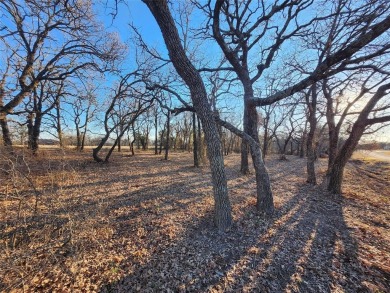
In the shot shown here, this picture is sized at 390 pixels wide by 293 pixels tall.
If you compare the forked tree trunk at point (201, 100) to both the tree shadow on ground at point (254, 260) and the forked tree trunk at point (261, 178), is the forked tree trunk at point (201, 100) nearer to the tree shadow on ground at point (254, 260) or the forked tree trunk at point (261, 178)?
the tree shadow on ground at point (254, 260)

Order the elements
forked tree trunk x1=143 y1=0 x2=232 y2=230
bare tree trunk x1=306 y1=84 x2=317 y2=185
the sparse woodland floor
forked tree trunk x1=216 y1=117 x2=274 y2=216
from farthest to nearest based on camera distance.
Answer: bare tree trunk x1=306 y1=84 x2=317 y2=185
forked tree trunk x1=216 y1=117 x2=274 y2=216
forked tree trunk x1=143 y1=0 x2=232 y2=230
the sparse woodland floor

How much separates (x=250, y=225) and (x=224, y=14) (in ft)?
21.3

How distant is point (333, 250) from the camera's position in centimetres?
338

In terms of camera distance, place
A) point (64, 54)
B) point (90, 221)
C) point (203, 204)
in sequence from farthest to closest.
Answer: point (64, 54)
point (203, 204)
point (90, 221)

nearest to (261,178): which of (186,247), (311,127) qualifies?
(186,247)

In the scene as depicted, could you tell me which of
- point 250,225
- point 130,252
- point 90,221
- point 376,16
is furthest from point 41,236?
point 376,16

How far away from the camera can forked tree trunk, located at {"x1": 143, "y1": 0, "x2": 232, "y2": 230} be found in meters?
3.46

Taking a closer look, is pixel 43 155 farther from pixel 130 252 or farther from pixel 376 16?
pixel 376 16

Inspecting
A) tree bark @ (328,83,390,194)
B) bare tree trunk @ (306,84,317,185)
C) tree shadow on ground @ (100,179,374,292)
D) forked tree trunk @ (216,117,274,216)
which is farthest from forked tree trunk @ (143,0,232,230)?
bare tree trunk @ (306,84,317,185)

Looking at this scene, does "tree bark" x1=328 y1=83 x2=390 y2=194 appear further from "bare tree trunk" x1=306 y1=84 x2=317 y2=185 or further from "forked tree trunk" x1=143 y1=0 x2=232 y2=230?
"forked tree trunk" x1=143 y1=0 x2=232 y2=230

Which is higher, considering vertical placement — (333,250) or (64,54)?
(64,54)

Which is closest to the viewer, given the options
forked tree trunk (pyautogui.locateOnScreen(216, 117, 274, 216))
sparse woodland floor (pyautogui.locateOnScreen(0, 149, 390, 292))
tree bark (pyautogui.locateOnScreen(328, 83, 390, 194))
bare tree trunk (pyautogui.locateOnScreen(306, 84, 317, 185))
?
sparse woodland floor (pyautogui.locateOnScreen(0, 149, 390, 292))

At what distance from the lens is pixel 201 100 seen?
386 cm

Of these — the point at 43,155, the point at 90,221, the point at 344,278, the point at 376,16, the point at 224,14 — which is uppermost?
the point at 224,14
